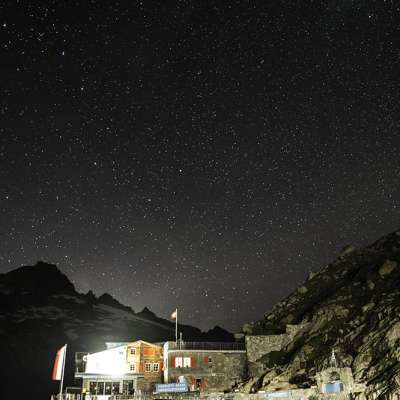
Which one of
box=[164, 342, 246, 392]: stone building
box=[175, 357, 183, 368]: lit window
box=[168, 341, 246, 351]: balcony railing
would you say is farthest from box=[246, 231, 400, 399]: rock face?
box=[175, 357, 183, 368]: lit window

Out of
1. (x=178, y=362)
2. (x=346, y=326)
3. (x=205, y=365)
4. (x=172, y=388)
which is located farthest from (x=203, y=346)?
(x=346, y=326)

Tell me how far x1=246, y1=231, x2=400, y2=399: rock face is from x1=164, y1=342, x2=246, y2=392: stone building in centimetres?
337

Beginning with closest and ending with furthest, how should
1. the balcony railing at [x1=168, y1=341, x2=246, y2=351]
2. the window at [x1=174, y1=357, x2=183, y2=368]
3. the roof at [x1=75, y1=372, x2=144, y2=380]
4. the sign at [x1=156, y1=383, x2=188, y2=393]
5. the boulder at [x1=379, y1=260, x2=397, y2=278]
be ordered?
the sign at [x1=156, y1=383, x2=188, y2=393], the roof at [x1=75, y1=372, x2=144, y2=380], the window at [x1=174, y1=357, x2=183, y2=368], the balcony railing at [x1=168, y1=341, x2=246, y2=351], the boulder at [x1=379, y1=260, x2=397, y2=278]

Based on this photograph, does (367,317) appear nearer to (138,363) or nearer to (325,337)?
(325,337)

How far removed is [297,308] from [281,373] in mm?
31190

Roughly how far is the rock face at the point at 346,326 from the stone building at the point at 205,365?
133 inches

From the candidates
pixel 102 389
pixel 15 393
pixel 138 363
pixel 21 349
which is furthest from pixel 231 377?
pixel 21 349

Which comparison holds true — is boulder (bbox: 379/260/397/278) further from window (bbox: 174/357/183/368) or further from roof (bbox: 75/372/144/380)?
roof (bbox: 75/372/144/380)

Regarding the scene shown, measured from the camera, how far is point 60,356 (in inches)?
1960

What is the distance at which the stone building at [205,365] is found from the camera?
218ft

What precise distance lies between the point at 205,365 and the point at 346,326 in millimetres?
22574

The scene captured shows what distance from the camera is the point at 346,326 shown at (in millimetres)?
65250

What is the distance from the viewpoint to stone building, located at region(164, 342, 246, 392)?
66375mm

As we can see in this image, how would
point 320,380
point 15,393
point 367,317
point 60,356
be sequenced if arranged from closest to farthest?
point 320,380 < point 60,356 < point 367,317 < point 15,393
